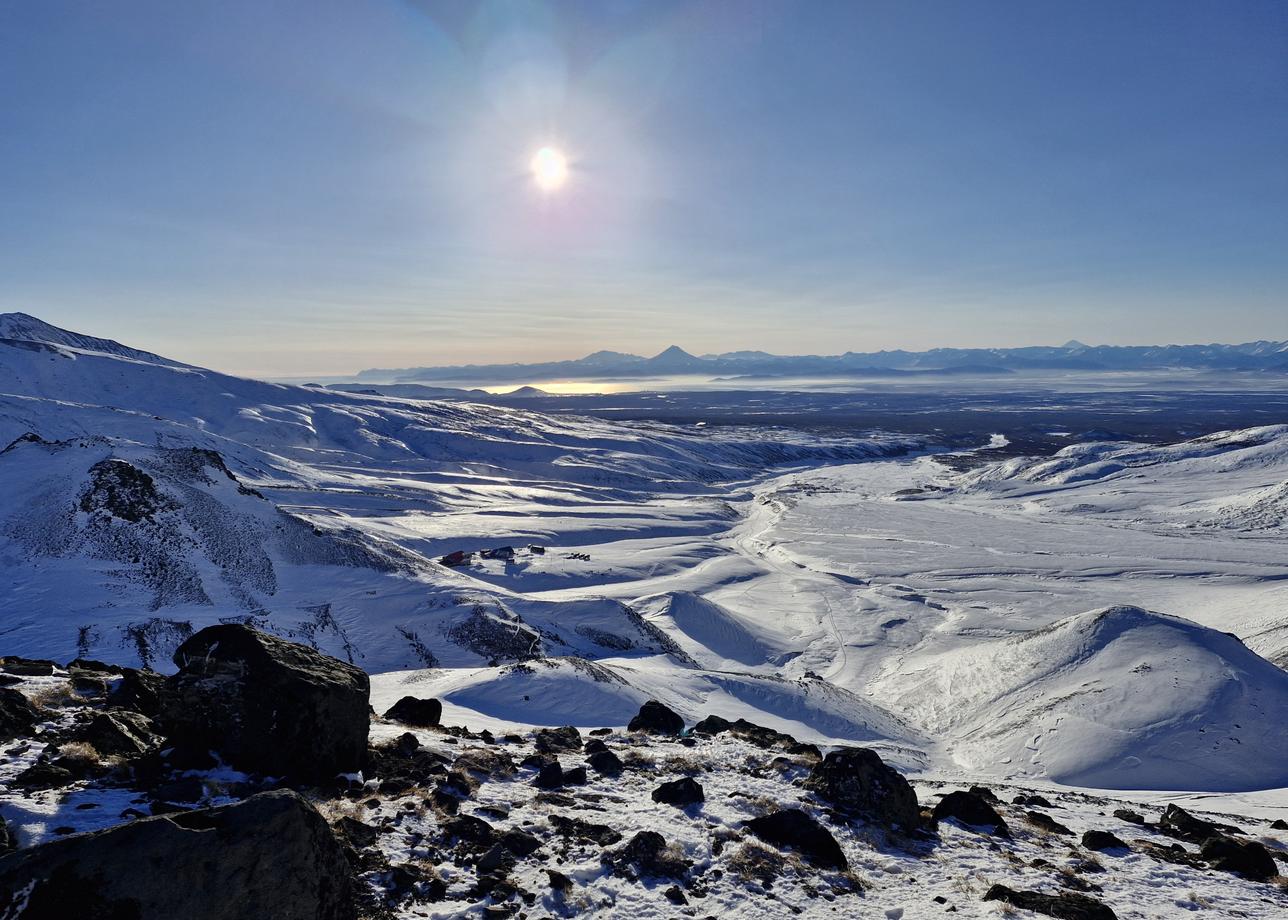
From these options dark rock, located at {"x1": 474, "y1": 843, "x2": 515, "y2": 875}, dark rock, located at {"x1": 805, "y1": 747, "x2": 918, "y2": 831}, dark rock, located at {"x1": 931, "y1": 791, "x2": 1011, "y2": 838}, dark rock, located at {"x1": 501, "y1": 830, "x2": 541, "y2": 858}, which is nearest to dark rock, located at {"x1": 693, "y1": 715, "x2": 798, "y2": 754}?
dark rock, located at {"x1": 805, "y1": 747, "x2": 918, "y2": 831}

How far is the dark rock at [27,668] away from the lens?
11609mm

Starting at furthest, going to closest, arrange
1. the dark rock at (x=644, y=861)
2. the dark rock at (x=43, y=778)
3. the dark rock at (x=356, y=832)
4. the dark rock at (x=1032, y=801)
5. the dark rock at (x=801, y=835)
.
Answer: the dark rock at (x=1032, y=801) → the dark rock at (x=801, y=835) → the dark rock at (x=644, y=861) → the dark rock at (x=356, y=832) → the dark rock at (x=43, y=778)

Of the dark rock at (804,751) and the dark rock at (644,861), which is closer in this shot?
the dark rock at (644,861)

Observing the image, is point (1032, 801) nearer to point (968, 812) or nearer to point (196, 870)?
point (968, 812)

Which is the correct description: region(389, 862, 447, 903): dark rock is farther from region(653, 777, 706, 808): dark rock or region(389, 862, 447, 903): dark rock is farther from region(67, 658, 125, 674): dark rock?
region(67, 658, 125, 674): dark rock

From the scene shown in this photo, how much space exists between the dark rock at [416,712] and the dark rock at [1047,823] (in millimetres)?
11450

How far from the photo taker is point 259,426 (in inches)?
4528

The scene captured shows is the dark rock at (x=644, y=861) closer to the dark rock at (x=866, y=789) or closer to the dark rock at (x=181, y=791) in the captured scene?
the dark rock at (x=866, y=789)

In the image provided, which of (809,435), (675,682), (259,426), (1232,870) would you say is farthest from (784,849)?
(809,435)

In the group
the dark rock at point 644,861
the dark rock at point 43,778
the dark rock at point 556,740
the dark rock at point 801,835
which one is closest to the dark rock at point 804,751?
the dark rock at point 801,835

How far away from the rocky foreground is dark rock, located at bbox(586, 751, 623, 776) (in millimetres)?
46

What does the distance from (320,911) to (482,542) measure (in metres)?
53.6

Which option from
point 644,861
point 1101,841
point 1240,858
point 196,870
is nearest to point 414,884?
point 196,870

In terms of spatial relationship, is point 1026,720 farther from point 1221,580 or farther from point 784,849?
point 1221,580
